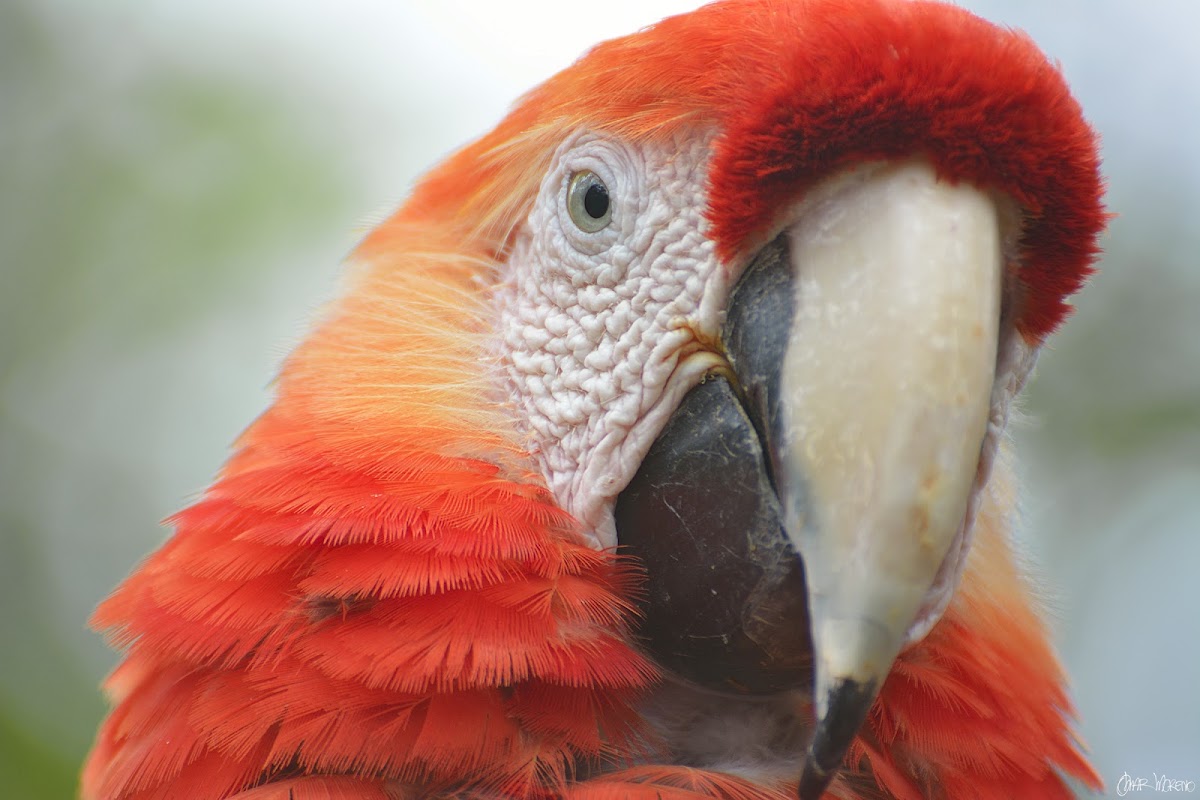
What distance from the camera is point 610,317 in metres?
1.08

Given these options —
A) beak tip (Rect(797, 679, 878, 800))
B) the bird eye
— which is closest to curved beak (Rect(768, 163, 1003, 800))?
beak tip (Rect(797, 679, 878, 800))

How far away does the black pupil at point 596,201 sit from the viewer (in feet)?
3.63

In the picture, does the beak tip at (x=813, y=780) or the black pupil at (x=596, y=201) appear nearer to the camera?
the beak tip at (x=813, y=780)

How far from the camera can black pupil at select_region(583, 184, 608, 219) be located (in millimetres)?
1107

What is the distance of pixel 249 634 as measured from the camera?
3.25ft

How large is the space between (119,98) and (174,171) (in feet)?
1.37

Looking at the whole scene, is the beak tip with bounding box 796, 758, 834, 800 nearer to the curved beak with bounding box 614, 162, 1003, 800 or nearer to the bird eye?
the curved beak with bounding box 614, 162, 1003, 800

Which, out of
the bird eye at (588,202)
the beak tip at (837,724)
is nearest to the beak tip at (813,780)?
the beak tip at (837,724)

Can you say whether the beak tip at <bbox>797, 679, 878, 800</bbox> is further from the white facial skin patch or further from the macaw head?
the white facial skin patch

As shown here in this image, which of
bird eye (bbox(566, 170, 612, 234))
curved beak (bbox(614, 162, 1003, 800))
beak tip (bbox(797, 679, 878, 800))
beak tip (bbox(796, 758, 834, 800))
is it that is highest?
bird eye (bbox(566, 170, 612, 234))

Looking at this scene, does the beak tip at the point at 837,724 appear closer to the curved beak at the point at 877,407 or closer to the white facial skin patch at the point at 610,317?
the curved beak at the point at 877,407

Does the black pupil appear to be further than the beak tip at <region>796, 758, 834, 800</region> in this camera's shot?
Yes

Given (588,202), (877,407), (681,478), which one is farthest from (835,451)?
(588,202)

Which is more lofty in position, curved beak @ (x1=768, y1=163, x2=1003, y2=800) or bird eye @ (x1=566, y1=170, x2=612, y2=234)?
bird eye @ (x1=566, y1=170, x2=612, y2=234)
